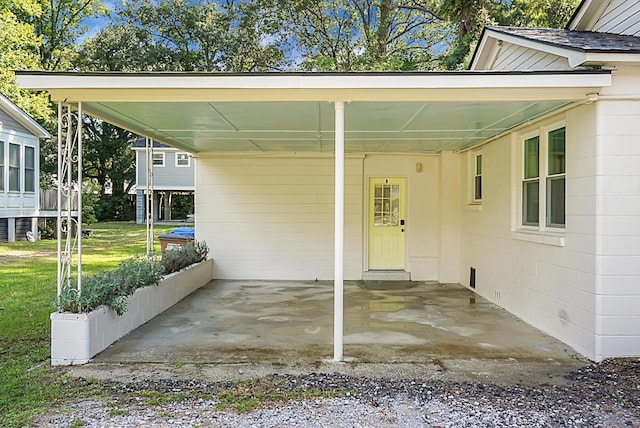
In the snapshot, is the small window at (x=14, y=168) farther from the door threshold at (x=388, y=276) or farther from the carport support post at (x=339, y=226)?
the carport support post at (x=339, y=226)

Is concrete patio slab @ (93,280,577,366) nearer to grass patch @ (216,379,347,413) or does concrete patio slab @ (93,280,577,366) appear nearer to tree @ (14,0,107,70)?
grass patch @ (216,379,347,413)

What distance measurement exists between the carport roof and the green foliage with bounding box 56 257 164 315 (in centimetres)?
188

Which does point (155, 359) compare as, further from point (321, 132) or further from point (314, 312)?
point (321, 132)

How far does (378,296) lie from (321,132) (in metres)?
3.07

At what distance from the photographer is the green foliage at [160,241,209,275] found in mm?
7500

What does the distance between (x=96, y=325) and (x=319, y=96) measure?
3.20 m

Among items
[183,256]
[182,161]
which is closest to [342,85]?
[183,256]

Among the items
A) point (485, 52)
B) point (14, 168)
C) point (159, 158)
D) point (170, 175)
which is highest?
point (485, 52)

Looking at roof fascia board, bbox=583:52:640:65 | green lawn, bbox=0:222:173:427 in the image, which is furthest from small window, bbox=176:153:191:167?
roof fascia board, bbox=583:52:640:65

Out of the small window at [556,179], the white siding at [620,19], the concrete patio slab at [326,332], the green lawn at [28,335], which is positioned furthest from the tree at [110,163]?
the white siding at [620,19]

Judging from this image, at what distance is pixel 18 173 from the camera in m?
16.2

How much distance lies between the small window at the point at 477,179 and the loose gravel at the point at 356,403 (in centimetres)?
469

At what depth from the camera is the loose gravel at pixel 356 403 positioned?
330 cm

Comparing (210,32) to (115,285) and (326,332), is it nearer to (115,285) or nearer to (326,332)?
(115,285)
